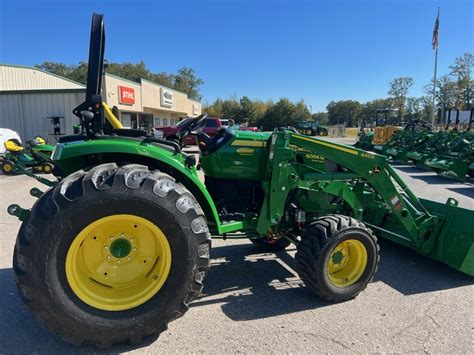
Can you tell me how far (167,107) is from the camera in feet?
109

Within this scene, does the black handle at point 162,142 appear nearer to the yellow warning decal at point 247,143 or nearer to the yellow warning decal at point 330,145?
the yellow warning decal at point 247,143

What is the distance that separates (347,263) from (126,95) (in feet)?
75.2

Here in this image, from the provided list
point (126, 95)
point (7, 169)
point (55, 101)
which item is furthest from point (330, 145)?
point (126, 95)

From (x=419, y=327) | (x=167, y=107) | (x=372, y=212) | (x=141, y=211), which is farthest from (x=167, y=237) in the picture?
(x=167, y=107)

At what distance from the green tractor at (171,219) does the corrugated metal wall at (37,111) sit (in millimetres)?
17284

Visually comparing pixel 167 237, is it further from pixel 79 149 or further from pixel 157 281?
pixel 79 149

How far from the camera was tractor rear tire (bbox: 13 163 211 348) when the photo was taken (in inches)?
90.8

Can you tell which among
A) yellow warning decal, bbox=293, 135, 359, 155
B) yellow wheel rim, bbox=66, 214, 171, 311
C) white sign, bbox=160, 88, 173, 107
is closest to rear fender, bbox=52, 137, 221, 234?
yellow wheel rim, bbox=66, 214, 171, 311

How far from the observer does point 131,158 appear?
2930 millimetres

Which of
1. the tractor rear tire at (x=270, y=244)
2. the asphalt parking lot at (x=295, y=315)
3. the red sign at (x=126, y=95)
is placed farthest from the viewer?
the red sign at (x=126, y=95)

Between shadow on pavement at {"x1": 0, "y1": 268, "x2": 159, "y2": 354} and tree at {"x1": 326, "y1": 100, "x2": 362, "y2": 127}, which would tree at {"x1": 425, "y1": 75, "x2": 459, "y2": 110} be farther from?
shadow on pavement at {"x1": 0, "y1": 268, "x2": 159, "y2": 354}

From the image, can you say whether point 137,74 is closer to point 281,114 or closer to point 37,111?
point 281,114

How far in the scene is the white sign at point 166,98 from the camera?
3175cm

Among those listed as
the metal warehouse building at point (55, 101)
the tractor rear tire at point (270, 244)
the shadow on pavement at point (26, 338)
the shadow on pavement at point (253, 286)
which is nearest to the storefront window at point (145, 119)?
the metal warehouse building at point (55, 101)
